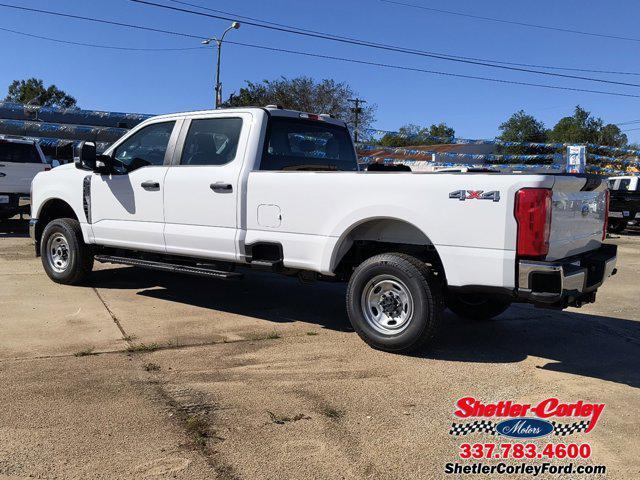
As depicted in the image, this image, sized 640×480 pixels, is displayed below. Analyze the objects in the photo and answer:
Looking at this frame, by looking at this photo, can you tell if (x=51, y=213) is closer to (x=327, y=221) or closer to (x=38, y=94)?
(x=327, y=221)

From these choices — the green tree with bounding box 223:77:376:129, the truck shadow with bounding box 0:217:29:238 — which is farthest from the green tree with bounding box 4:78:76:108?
the truck shadow with bounding box 0:217:29:238

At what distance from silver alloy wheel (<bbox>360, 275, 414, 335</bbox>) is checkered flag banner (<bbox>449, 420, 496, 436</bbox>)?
4.14 ft

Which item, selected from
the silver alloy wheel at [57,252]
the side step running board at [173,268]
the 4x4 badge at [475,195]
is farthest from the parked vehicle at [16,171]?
the 4x4 badge at [475,195]

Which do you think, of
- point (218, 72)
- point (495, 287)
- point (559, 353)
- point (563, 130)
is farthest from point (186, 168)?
point (563, 130)

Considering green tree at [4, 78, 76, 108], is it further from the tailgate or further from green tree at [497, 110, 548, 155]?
the tailgate

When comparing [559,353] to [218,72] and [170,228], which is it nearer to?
[170,228]

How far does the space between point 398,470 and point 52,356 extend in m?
3.04

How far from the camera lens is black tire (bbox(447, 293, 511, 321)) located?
6.17m

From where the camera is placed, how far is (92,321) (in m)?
5.86

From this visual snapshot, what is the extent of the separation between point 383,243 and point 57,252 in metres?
4.47

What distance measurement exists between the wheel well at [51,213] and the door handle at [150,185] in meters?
1.76

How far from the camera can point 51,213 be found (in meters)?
7.88

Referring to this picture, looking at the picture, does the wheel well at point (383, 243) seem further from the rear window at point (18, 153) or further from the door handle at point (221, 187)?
the rear window at point (18, 153)

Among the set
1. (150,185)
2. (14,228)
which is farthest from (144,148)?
(14,228)
